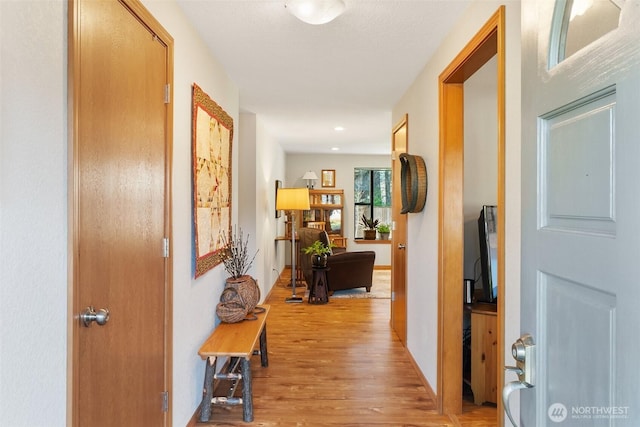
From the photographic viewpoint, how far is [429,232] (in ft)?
8.95

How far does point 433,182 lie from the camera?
2.66 m

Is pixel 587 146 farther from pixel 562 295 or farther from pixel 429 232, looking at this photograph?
pixel 429 232

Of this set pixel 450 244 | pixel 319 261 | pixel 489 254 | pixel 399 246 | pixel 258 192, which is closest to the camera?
pixel 450 244

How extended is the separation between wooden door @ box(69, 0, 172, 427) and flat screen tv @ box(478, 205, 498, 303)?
6.93 feet

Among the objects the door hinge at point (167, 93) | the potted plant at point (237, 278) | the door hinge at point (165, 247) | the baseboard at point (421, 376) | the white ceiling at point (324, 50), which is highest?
the white ceiling at point (324, 50)

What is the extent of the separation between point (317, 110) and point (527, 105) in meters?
3.53

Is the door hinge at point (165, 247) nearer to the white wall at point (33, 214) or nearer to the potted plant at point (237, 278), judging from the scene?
the white wall at point (33, 214)

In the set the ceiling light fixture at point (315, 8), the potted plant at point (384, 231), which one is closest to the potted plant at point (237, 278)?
the ceiling light fixture at point (315, 8)

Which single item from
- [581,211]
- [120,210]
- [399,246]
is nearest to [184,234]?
[120,210]

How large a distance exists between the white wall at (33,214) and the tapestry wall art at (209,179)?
1112 millimetres

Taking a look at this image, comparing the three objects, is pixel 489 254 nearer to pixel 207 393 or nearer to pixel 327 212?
pixel 207 393

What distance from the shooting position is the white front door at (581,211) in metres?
0.55

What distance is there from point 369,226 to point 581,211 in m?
7.51

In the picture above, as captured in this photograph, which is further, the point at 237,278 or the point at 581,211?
the point at 237,278
